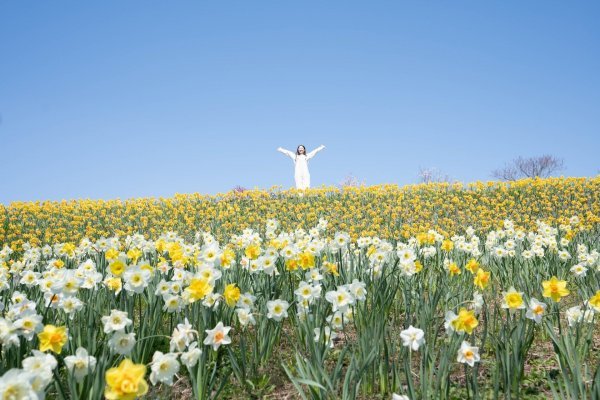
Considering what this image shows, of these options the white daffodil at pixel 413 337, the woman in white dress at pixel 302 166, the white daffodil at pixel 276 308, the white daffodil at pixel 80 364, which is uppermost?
the woman in white dress at pixel 302 166

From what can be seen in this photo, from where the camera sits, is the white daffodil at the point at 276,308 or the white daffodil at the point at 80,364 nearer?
the white daffodil at the point at 80,364

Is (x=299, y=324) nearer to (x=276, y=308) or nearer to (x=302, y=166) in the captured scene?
(x=276, y=308)

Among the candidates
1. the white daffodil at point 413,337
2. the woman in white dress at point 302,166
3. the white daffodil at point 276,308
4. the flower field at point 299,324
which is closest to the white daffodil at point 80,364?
the flower field at point 299,324

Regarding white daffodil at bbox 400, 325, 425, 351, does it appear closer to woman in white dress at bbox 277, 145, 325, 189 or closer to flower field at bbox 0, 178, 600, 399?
flower field at bbox 0, 178, 600, 399

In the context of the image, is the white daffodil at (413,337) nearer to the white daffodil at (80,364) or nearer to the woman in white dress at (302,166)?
the white daffodil at (80,364)

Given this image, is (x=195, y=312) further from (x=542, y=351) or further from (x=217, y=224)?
(x=217, y=224)

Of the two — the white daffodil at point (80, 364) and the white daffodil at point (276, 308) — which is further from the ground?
the white daffodil at point (276, 308)

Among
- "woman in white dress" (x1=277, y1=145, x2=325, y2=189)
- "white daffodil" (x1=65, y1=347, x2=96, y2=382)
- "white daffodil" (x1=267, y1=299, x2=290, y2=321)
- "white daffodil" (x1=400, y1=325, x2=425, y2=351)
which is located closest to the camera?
"white daffodil" (x1=65, y1=347, x2=96, y2=382)

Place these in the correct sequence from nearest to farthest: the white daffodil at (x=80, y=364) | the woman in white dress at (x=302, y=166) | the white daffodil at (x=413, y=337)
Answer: the white daffodil at (x=80, y=364) → the white daffodil at (x=413, y=337) → the woman in white dress at (x=302, y=166)

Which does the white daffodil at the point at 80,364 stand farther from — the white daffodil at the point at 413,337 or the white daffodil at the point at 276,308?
the white daffodil at the point at 413,337

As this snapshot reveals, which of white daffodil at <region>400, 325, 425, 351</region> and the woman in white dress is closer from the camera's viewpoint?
white daffodil at <region>400, 325, 425, 351</region>

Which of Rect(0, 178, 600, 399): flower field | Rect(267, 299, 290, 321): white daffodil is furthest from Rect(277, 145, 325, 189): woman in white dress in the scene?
Rect(267, 299, 290, 321): white daffodil

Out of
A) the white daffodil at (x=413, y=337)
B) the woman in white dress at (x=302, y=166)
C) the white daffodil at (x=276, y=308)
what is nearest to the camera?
the white daffodil at (x=413, y=337)

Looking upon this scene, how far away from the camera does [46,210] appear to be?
1356cm
